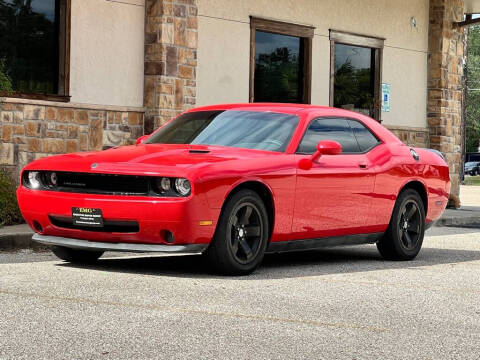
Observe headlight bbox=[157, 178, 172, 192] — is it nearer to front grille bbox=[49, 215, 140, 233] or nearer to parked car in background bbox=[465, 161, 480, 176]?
front grille bbox=[49, 215, 140, 233]

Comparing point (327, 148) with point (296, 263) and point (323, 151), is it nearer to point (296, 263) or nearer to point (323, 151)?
point (323, 151)

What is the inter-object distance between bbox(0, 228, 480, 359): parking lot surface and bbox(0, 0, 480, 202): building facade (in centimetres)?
543

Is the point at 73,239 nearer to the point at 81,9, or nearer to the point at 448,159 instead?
the point at 81,9

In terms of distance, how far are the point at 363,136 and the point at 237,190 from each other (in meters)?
2.42

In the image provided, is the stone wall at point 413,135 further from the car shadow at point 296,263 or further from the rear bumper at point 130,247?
the rear bumper at point 130,247

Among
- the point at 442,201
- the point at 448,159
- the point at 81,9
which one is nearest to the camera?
the point at 442,201

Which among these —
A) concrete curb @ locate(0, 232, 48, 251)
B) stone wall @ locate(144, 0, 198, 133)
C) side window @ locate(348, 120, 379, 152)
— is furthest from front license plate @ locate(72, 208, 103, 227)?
stone wall @ locate(144, 0, 198, 133)

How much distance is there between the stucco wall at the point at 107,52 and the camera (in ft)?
51.5

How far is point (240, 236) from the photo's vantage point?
8875mm

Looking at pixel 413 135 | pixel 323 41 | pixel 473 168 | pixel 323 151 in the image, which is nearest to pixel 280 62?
pixel 323 41

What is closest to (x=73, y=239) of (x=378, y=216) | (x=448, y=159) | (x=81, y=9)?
(x=378, y=216)

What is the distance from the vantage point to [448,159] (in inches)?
928

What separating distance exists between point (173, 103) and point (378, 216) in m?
6.84

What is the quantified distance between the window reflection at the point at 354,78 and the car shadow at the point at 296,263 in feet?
30.1
